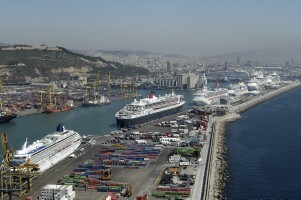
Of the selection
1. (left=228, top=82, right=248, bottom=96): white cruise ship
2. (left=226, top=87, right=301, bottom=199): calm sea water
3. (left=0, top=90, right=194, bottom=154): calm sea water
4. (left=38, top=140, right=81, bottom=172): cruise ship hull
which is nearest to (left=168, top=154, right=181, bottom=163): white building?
(left=226, top=87, right=301, bottom=199): calm sea water

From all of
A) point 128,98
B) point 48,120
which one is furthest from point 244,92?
point 48,120

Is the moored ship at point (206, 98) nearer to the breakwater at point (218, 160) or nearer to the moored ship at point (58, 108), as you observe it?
the breakwater at point (218, 160)

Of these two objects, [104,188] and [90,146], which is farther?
[90,146]

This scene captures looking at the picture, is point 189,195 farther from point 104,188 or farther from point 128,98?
point 128,98

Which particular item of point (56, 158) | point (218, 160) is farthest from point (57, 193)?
point (218, 160)

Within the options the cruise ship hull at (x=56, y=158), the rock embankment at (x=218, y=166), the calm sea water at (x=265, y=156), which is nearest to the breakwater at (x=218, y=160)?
the rock embankment at (x=218, y=166)

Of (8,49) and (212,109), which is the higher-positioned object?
(8,49)
